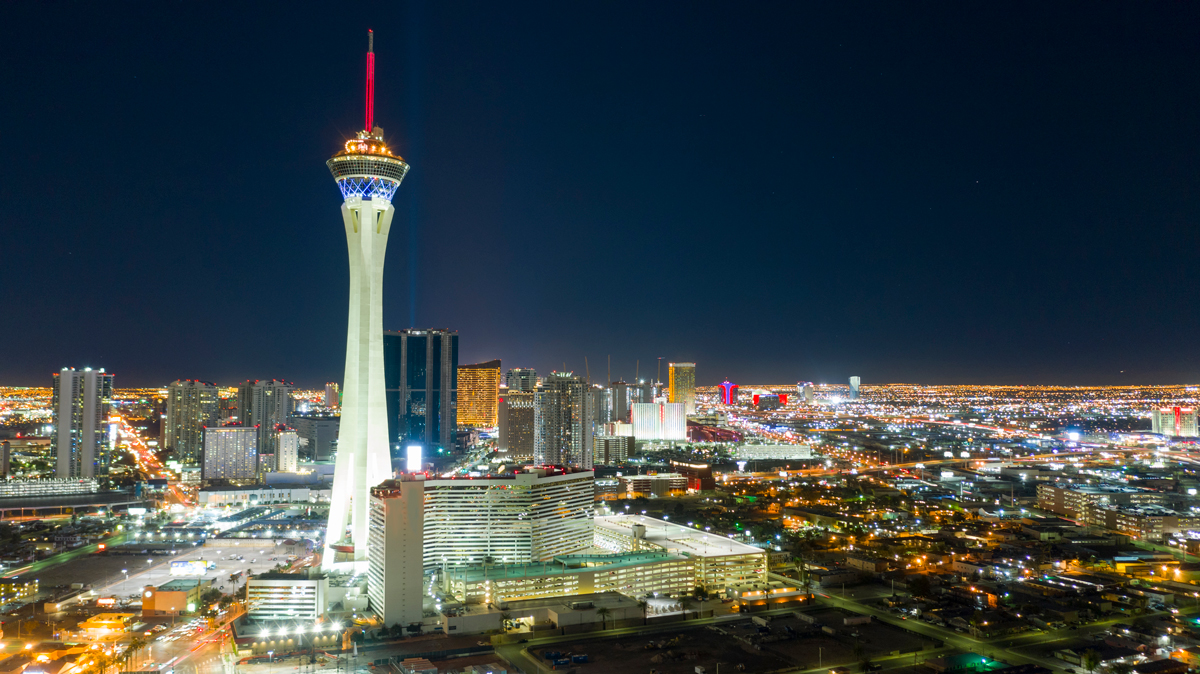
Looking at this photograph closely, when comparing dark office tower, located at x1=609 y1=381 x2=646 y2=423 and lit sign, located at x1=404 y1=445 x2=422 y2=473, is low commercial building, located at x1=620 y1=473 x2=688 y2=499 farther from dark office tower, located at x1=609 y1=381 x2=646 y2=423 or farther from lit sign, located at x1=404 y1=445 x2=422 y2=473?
dark office tower, located at x1=609 y1=381 x2=646 y2=423

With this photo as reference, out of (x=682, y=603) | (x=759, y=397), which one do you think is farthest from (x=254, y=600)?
(x=759, y=397)

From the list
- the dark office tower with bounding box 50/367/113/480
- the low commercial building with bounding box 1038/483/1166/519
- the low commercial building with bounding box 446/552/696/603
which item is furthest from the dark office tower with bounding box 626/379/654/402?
the low commercial building with bounding box 446/552/696/603

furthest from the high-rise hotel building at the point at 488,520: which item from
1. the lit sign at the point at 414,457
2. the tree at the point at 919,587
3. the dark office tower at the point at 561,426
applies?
the dark office tower at the point at 561,426

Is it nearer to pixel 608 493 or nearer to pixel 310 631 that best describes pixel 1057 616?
pixel 310 631

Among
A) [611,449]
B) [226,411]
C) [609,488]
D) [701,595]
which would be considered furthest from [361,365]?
[226,411]

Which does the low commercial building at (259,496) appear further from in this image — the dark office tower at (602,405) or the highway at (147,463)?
the dark office tower at (602,405)

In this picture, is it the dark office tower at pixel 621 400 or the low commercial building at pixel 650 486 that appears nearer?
the low commercial building at pixel 650 486

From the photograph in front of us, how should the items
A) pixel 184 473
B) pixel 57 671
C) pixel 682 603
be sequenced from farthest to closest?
1. pixel 184 473
2. pixel 682 603
3. pixel 57 671
